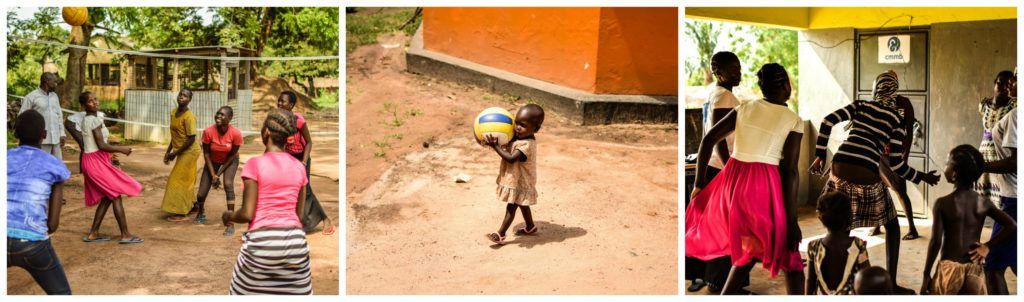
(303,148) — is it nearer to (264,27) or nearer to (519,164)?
(519,164)

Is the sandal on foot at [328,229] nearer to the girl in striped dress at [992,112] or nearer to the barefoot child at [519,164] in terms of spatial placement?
the barefoot child at [519,164]

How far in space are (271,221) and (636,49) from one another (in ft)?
12.4

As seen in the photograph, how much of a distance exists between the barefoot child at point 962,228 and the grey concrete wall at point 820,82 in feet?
12.1

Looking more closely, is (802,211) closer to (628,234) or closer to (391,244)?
(628,234)

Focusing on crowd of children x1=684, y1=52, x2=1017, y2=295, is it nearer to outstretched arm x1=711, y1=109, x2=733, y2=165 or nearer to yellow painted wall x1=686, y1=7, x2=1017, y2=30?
outstretched arm x1=711, y1=109, x2=733, y2=165

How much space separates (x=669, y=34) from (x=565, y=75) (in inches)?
36.2

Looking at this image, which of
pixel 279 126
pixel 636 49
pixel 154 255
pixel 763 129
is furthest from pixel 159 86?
pixel 763 129

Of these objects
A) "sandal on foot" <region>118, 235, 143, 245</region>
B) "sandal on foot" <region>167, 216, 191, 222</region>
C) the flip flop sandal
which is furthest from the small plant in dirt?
the flip flop sandal

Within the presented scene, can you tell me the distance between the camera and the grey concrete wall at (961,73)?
7766mm

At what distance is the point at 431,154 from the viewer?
8297 millimetres
